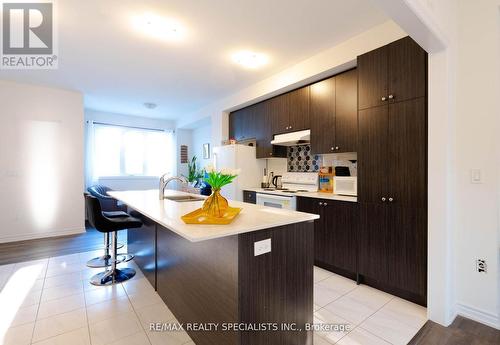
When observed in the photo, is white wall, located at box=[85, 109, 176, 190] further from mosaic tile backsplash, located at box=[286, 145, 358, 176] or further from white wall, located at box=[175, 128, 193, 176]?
mosaic tile backsplash, located at box=[286, 145, 358, 176]

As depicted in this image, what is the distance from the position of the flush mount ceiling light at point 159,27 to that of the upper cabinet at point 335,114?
1778 millimetres

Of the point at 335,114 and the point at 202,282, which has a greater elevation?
the point at 335,114

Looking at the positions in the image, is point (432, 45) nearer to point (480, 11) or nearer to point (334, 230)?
point (480, 11)

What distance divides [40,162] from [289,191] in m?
4.32

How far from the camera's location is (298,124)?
11.3 ft

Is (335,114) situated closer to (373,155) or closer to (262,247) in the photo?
(373,155)

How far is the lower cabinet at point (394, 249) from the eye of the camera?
2.06 m

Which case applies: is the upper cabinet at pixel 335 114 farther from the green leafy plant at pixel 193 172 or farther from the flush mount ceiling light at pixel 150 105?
the green leafy plant at pixel 193 172

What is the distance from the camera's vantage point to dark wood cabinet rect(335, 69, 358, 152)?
8.93 feet

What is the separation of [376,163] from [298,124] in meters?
1.36

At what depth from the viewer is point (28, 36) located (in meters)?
2.65

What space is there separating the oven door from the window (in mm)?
4116

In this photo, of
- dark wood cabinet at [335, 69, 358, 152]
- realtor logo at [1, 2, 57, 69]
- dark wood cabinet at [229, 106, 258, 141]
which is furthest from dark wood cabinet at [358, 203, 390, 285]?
realtor logo at [1, 2, 57, 69]

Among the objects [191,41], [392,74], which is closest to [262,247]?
[392,74]
